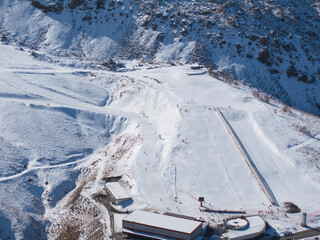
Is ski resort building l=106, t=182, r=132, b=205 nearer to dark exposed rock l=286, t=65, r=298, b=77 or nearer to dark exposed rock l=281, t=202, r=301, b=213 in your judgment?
dark exposed rock l=281, t=202, r=301, b=213

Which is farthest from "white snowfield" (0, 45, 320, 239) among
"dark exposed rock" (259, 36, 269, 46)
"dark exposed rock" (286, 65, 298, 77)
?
"dark exposed rock" (259, 36, 269, 46)

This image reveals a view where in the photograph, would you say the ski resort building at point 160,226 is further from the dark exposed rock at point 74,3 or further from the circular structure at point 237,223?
the dark exposed rock at point 74,3

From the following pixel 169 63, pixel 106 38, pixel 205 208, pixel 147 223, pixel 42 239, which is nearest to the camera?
pixel 147 223

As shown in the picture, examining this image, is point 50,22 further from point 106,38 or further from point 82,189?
point 82,189

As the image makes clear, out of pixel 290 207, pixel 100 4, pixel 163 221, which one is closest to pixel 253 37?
pixel 100 4

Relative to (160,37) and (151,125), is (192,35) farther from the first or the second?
(151,125)

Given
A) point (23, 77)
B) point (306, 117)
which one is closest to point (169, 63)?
point (23, 77)

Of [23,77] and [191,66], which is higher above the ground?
[191,66]

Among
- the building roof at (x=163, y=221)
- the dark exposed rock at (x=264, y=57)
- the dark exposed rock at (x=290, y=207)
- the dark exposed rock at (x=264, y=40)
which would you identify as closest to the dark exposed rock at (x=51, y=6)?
the dark exposed rock at (x=264, y=40)
